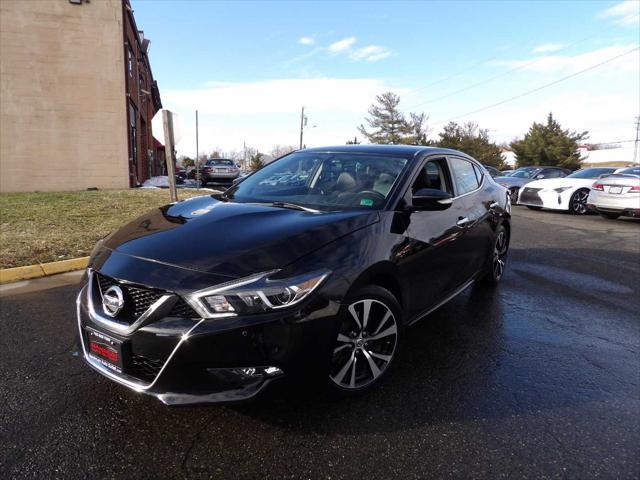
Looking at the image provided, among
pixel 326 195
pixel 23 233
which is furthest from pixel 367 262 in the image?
pixel 23 233

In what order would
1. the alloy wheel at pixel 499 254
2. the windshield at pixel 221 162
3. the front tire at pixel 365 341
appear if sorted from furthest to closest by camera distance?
the windshield at pixel 221 162
the alloy wheel at pixel 499 254
the front tire at pixel 365 341

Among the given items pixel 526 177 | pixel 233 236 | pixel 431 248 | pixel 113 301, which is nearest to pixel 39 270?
pixel 113 301

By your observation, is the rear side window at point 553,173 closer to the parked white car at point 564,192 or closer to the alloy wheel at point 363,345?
the parked white car at point 564,192

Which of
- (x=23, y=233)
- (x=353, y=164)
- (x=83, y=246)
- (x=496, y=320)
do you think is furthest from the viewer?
(x=23, y=233)

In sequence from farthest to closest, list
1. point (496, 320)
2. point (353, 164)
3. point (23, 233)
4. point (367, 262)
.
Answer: point (23, 233)
point (496, 320)
point (353, 164)
point (367, 262)

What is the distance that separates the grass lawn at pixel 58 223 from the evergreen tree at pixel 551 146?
47894mm

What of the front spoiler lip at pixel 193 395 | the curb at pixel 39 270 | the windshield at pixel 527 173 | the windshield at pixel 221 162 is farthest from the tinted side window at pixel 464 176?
the windshield at pixel 221 162

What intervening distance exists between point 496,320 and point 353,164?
210cm

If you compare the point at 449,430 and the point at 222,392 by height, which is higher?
the point at 222,392

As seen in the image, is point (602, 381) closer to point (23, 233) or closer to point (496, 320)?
point (496, 320)

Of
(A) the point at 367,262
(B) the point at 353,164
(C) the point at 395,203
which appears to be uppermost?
(B) the point at 353,164

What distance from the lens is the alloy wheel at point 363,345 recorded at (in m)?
2.56

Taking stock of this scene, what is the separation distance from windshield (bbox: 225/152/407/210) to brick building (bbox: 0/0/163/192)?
16535mm

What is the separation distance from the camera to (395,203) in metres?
3.09
